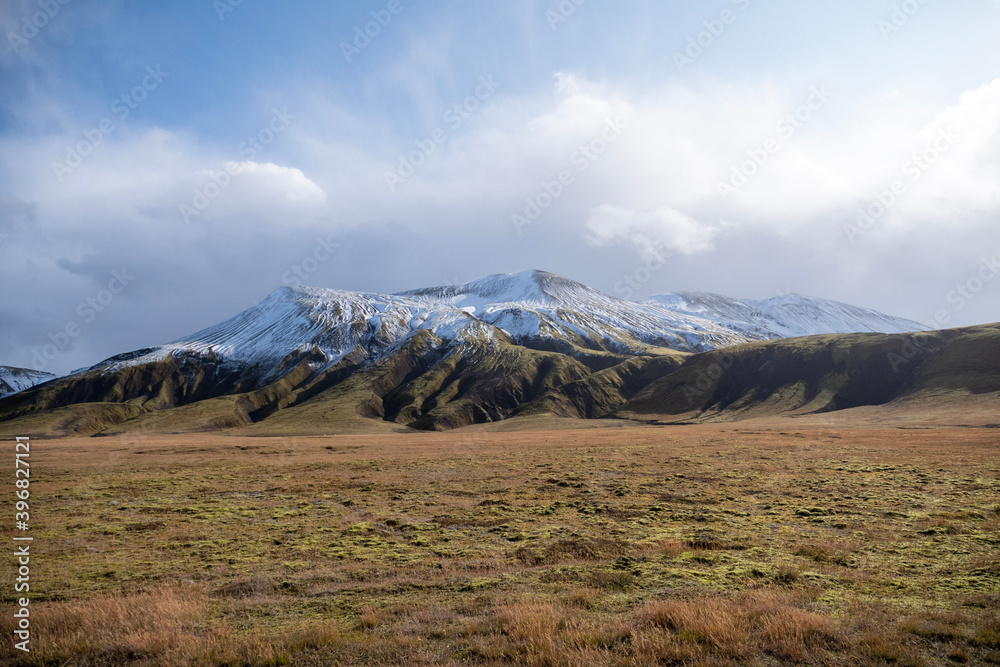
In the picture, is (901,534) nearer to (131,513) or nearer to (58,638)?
(58,638)

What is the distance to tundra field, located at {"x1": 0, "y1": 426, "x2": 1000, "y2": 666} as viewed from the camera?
33.2 feet

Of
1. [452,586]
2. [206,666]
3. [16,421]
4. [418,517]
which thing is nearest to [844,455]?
[418,517]

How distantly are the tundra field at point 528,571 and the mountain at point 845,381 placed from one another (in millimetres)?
132333

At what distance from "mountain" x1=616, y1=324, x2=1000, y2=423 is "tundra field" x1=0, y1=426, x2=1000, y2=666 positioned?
132333 millimetres

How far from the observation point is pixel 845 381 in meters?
169

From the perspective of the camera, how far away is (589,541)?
65.5ft

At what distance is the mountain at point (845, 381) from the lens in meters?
140

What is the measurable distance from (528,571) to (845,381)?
195m
